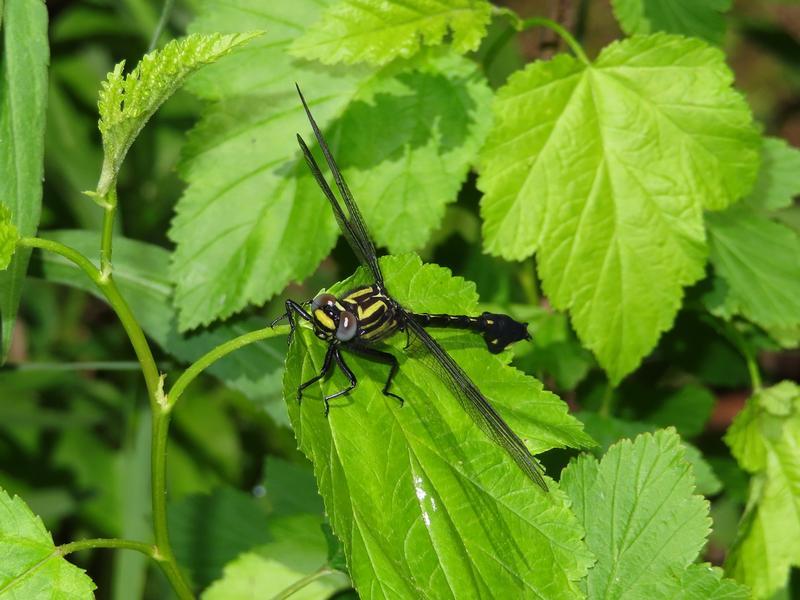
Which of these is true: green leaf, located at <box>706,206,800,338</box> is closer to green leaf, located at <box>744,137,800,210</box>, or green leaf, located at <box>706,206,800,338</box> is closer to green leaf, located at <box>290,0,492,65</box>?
green leaf, located at <box>744,137,800,210</box>

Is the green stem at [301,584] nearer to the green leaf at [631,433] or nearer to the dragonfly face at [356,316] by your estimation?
the dragonfly face at [356,316]

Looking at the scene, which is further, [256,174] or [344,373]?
[256,174]

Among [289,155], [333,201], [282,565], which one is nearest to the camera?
[333,201]

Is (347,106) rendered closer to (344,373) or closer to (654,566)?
(344,373)

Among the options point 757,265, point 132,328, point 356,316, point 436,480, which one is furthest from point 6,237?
point 757,265

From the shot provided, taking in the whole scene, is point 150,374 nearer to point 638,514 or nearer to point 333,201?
point 333,201

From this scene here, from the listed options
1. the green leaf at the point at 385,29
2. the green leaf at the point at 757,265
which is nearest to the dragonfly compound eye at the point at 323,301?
the green leaf at the point at 385,29

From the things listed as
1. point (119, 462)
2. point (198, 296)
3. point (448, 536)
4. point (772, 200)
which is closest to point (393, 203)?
point (198, 296)
